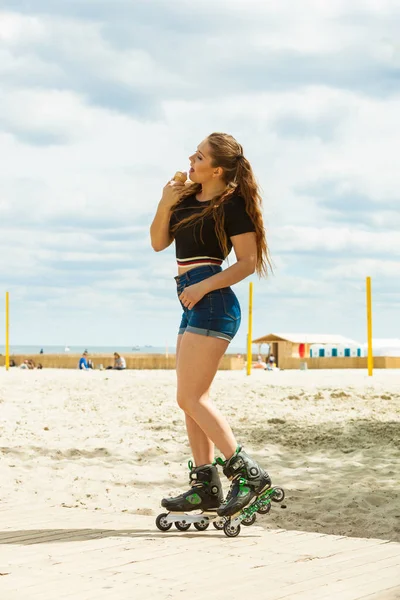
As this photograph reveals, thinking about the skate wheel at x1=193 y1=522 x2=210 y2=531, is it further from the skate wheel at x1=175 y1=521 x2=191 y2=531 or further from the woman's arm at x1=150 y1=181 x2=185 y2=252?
the woman's arm at x1=150 y1=181 x2=185 y2=252

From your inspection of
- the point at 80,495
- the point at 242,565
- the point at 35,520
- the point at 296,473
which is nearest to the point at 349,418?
the point at 296,473

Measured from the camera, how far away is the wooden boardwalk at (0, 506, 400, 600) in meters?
2.91

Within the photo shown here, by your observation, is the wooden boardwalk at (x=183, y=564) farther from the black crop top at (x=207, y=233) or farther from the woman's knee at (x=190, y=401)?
the black crop top at (x=207, y=233)

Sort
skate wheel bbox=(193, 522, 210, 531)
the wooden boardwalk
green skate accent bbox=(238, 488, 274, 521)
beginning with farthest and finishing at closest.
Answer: skate wheel bbox=(193, 522, 210, 531) → green skate accent bbox=(238, 488, 274, 521) → the wooden boardwalk

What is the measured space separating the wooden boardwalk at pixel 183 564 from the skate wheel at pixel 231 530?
0.15 feet

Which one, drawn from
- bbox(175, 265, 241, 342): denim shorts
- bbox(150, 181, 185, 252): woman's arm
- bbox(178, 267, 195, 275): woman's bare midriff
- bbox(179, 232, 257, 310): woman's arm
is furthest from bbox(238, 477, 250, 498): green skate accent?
bbox(150, 181, 185, 252): woman's arm

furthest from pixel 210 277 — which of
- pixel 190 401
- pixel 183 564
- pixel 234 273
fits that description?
pixel 183 564

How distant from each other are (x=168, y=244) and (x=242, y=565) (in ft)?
5.51

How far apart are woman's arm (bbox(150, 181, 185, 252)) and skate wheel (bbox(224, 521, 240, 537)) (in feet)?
4.64

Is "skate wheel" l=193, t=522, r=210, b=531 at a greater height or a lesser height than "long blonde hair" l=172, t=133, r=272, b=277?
lesser

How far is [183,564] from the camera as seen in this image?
3.33 meters

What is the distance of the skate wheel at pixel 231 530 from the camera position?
3.92 meters

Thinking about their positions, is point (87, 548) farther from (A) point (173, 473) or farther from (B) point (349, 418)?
(B) point (349, 418)

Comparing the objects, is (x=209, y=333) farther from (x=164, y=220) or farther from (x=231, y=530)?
(x=231, y=530)
